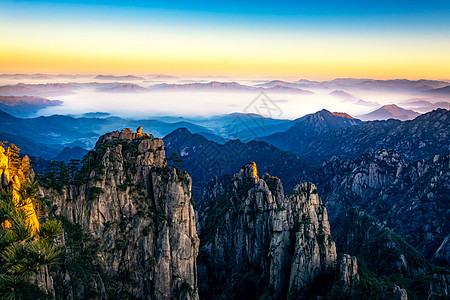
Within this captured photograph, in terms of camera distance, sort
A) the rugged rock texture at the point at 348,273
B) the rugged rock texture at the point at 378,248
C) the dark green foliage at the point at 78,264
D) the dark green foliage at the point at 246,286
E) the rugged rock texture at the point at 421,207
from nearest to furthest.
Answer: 1. the dark green foliage at the point at 78,264
2. the rugged rock texture at the point at 348,273
3. the dark green foliage at the point at 246,286
4. the rugged rock texture at the point at 378,248
5. the rugged rock texture at the point at 421,207

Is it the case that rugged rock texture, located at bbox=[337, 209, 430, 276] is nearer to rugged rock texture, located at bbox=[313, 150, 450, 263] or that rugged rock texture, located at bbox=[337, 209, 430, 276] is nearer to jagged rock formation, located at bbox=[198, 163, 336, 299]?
rugged rock texture, located at bbox=[313, 150, 450, 263]

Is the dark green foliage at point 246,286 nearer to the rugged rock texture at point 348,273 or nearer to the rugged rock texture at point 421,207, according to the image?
the rugged rock texture at point 348,273

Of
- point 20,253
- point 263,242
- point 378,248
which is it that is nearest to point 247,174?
point 263,242

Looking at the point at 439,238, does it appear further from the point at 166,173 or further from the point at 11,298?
the point at 11,298

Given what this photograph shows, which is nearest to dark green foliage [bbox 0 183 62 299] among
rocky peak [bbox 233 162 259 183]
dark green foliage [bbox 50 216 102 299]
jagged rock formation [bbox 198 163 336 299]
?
dark green foliage [bbox 50 216 102 299]

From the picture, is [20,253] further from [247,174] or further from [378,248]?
[378,248]

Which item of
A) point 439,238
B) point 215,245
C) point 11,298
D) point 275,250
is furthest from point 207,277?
point 439,238

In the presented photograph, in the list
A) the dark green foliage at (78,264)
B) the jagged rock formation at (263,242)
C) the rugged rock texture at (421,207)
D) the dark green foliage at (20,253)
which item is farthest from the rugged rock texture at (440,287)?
the dark green foliage at (20,253)
